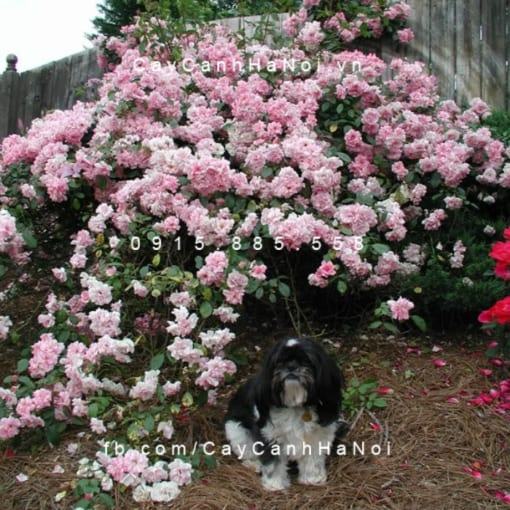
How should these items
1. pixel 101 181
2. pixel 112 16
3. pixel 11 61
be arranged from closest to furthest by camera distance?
pixel 101 181
pixel 11 61
pixel 112 16

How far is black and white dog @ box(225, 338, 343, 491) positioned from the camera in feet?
7.59

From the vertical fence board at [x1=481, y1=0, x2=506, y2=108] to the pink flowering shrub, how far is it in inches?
36.7

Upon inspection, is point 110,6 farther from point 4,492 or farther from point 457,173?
point 4,492

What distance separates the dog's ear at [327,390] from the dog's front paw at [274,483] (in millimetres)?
258

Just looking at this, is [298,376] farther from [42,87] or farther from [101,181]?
[42,87]

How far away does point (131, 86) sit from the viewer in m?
3.27

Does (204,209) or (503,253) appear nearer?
(503,253)

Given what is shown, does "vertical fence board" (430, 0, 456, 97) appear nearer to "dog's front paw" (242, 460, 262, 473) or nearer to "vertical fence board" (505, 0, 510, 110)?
"vertical fence board" (505, 0, 510, 110)

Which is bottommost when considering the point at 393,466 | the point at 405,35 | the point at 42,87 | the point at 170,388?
the point at 393,466

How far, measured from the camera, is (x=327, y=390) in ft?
7.73

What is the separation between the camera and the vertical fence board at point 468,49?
4938mm

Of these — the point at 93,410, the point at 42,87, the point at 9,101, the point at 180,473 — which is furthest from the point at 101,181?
the point at 9,101

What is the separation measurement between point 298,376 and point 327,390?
0.13 metres

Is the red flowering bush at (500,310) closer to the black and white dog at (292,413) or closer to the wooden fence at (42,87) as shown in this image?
the black and white dog at (292,413)
